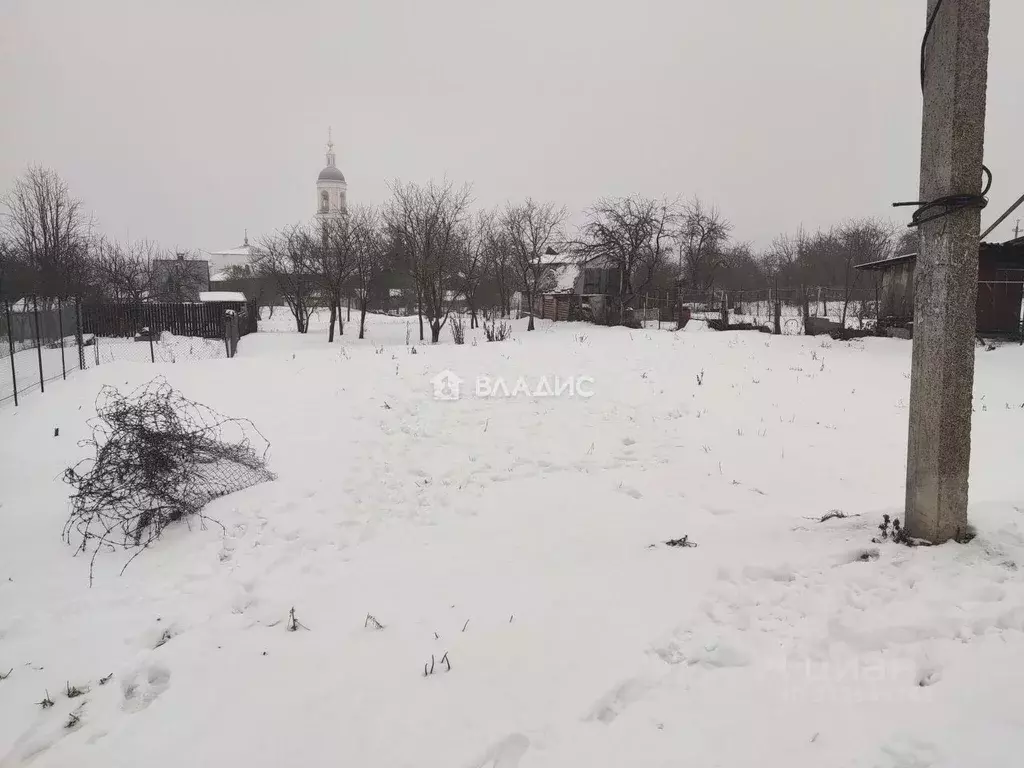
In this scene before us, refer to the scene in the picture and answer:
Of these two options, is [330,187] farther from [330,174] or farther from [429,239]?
[429,239]

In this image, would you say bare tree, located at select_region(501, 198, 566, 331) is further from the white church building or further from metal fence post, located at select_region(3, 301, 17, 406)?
the white church building

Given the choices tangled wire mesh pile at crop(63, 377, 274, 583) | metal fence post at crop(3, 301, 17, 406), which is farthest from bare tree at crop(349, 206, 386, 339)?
tangled wire mesh pile at crop(63, 377, 274, 583)

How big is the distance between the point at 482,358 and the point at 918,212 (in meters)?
9.13

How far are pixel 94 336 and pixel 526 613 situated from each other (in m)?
16.2

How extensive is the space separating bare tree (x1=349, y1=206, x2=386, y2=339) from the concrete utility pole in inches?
1061

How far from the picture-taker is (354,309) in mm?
49594

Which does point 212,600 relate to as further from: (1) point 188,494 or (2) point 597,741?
(2) point 597,741

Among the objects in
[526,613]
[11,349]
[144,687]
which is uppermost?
[11,349]

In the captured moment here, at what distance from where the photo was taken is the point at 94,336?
15.0m

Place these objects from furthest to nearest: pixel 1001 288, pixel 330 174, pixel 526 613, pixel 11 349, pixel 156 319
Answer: pixel 330 174, pixel 156 319, pixel 1001 288, pixel 11 349, pixel 526 613

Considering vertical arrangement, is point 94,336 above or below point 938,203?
below

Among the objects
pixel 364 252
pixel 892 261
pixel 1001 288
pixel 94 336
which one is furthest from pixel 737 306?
pixel 94 336

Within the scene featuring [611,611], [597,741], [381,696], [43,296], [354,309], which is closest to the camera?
[597,741]

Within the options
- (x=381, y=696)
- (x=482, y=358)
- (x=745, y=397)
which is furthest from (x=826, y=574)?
(x=482, y=358)
